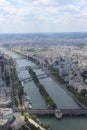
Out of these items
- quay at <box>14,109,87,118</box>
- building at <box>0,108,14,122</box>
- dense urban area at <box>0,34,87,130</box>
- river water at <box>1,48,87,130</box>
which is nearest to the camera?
dense urban area at <box>0,34,87,130</box>

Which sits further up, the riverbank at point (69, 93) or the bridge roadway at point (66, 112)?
the bridge roadway at point (66, 112)

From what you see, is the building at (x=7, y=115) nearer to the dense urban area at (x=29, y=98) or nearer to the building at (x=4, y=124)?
the dense urban area at (x=29, y=98)

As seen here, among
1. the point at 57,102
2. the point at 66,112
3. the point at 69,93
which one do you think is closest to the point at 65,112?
the point at 66,112

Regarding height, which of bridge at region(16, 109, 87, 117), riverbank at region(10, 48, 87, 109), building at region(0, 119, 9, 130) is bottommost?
riverbank at region(10, 48, 87, 109)

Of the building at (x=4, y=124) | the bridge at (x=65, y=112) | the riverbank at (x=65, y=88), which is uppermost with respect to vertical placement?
the building at (x=4, y=124)

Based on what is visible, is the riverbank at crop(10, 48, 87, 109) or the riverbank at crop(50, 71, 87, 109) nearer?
the riverbank at crop(50, 71, 87, 109)

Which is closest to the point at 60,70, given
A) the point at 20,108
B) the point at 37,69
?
the point at 37,69

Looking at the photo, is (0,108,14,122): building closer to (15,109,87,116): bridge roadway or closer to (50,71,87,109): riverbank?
(15,109,87,116): bridge roadway

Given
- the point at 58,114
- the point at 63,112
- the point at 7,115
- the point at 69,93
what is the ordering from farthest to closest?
the point at 69,93
the point at 63,112
the point at 58,114
the point at 7,115

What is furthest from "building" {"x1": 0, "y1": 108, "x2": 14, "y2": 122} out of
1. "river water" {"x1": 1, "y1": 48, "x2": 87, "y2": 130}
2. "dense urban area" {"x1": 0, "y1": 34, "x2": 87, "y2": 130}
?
"river water" {"x1": 1, "y1": 48, "x2": 87, "y2": 130}

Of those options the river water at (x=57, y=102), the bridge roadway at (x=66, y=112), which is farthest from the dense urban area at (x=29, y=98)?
the river water at (x=57, y=102)

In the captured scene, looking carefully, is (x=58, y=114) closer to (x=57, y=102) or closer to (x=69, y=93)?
(x=57, y=102)

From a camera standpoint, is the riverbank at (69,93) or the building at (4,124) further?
the riverbank at (69,93)
